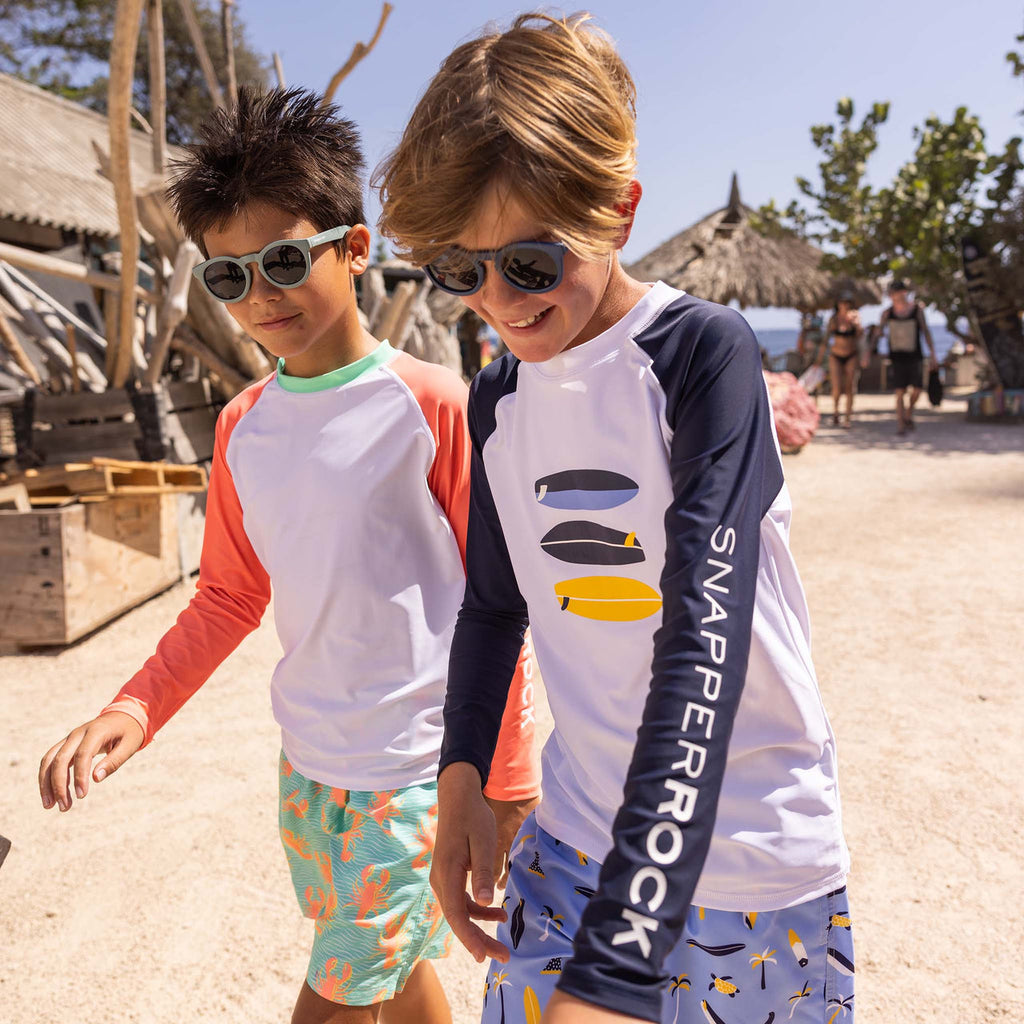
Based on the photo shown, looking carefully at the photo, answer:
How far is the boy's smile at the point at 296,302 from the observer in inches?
67.2

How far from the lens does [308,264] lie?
1.70m

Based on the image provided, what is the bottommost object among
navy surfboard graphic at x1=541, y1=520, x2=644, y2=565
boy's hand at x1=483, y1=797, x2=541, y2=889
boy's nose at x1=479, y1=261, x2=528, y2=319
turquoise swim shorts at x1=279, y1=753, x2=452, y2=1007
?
turquoise swim shorts at x1=279, y1=753, x2=452, y2=1007

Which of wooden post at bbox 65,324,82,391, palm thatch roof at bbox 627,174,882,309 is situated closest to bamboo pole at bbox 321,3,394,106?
wooden post at bbox 65,324,82,391

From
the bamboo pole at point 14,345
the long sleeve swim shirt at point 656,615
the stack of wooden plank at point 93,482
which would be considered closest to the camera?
the long sleeve swim shirt at point 656,615

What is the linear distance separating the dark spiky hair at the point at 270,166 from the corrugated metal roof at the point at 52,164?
9031 millimetres

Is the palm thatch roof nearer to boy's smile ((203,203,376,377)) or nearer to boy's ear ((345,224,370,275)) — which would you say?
boy's ear ((345,224,370,275))

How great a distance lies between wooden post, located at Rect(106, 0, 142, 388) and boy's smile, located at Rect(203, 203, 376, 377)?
9.43 ft

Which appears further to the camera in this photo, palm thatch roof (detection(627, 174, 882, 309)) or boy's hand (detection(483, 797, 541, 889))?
palm thatch roof (detection(627, 174, 882, 309))

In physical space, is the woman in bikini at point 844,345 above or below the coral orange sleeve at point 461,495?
above

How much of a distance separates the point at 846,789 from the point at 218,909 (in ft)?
7.27

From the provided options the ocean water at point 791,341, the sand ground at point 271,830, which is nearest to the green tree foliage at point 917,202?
the ocean water at point 791,341

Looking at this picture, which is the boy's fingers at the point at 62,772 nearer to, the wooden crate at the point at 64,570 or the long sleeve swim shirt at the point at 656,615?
the long sleeve swim shirt at the point at 656,615

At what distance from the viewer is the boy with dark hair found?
65.0 inches

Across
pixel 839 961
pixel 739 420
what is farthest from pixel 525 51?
pixel 839 961
